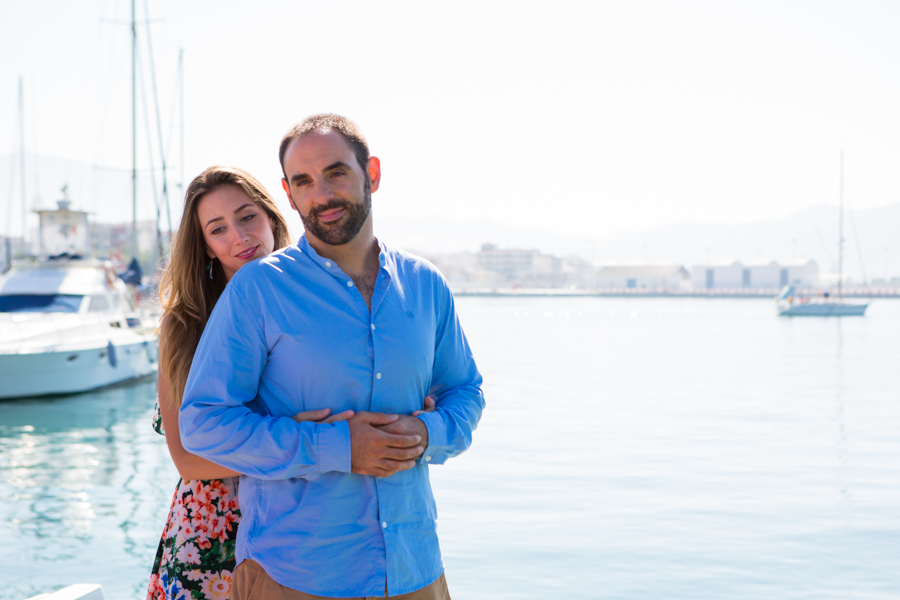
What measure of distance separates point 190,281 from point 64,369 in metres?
15.1

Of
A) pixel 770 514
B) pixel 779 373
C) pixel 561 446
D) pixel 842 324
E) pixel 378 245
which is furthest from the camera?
pixel 842 324

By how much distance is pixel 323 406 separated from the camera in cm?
196

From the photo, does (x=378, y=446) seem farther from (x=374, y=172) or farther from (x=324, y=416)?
(x=374, y=172)

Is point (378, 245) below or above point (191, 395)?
above

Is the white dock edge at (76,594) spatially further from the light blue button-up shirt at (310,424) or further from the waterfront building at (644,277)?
the waterfront building at (644,277)

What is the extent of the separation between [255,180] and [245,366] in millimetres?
893

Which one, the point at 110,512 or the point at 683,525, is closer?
the point at 683,525

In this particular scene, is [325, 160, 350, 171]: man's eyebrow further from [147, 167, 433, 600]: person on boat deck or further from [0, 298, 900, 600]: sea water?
[0, 298, 900, 600]: sea water

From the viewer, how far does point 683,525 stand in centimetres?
805

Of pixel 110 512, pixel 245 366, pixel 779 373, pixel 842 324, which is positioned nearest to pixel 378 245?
pixel 245 366

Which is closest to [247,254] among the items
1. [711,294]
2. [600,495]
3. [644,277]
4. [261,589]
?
[261,589]

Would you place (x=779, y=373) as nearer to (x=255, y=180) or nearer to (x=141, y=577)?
(x=141, y=577)

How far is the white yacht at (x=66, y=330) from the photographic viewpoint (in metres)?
15.5

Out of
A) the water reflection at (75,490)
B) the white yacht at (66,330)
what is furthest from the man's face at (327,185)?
the white yacht at (66,330)
